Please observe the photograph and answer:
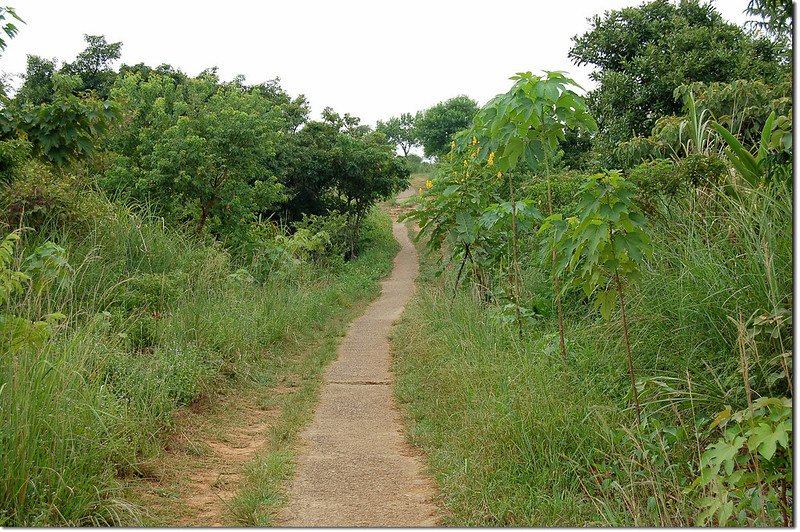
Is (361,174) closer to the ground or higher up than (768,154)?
higher up

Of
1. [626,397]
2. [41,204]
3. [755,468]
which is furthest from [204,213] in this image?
[755,468]

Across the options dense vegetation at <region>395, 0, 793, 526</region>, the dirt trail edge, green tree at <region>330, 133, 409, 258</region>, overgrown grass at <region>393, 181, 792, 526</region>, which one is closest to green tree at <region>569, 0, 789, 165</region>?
dense vegetation at <region>395, 0, 793, 526</region>

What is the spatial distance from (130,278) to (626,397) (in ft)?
19.1

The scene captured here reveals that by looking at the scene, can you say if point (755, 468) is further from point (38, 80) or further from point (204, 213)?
point (38, 80)

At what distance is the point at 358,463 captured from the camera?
5.52 metres

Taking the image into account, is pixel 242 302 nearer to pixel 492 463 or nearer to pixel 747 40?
pixel 492 463

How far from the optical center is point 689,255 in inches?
212

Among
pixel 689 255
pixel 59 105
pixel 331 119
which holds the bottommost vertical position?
pixel 689 255

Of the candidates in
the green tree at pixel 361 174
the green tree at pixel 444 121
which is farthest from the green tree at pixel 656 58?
the green tree at pixel 444 121

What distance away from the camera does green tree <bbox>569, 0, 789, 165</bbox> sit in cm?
1300

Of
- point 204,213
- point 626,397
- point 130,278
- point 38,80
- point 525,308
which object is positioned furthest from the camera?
point 38,80

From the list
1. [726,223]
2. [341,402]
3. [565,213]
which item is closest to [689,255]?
[726,223]

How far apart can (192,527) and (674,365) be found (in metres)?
3.28

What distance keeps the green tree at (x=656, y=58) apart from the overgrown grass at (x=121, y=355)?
21.3ft
